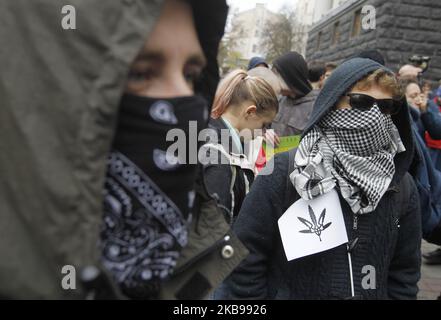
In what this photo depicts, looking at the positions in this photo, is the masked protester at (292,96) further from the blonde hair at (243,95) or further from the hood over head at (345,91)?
the hood over head at (345,91)

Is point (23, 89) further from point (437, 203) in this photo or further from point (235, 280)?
point (437, 203)

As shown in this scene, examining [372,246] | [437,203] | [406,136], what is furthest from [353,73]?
[437,203]

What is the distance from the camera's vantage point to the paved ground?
408cm

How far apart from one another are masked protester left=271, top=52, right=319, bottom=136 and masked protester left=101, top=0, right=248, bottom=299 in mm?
3388

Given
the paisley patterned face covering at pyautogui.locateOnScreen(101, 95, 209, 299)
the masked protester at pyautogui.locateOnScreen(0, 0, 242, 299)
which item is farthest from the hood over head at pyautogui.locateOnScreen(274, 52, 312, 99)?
the masked protester at pyautogui.locateOnScreen(0, 0, 242, 299)

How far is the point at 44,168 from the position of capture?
0.81 meters

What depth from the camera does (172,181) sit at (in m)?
1.06

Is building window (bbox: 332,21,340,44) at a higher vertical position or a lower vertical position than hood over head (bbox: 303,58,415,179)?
higher

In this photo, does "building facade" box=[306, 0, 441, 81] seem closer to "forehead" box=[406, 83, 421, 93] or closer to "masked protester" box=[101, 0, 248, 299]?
"forehead" box=[406, 83, 421, 93]

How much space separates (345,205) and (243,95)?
1.36 meters

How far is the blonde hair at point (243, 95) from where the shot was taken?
9.78 feet

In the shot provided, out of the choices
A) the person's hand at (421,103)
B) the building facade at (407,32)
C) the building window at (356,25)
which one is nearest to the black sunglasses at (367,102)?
the person's hand at (421,103)
